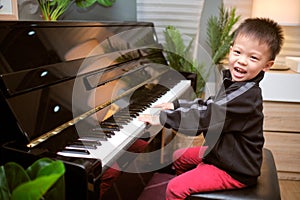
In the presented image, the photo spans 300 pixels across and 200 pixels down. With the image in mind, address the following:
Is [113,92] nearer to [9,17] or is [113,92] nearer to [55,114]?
[55,114]

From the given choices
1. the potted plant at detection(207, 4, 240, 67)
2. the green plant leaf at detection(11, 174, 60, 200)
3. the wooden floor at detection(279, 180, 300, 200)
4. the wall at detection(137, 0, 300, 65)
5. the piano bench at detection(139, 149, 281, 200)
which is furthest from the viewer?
the wall at detection(137, 0, 300, 65)

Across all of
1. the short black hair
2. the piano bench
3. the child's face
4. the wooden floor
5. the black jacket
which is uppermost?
the short black hair

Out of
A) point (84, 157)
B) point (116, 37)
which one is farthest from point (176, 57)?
point (84, 157)

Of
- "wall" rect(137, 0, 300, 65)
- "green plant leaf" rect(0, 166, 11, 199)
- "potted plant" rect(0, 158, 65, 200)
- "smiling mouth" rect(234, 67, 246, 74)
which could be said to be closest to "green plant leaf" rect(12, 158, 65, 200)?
"potted plant" rect(0, 158, 65, 200)

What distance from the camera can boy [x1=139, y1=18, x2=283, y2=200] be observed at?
1136mm

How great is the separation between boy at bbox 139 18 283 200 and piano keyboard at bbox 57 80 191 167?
77mm

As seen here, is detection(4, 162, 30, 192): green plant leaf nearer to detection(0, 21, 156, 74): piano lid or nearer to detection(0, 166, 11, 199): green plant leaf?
detection(0, 166, 11, 199): green plant leaf

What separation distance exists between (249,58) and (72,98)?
0.66 meters

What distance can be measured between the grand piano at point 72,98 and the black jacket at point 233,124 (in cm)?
18

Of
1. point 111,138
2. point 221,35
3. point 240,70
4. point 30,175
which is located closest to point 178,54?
point 221,35

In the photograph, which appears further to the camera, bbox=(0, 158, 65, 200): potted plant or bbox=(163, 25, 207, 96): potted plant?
bbox=(163, 25, 207, 96): potted plant

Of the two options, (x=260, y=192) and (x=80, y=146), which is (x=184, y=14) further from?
(x=80, y=146)

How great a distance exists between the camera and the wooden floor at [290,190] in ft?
6.93

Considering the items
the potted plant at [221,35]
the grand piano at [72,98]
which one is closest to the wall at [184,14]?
the potted plant at [221,35]
